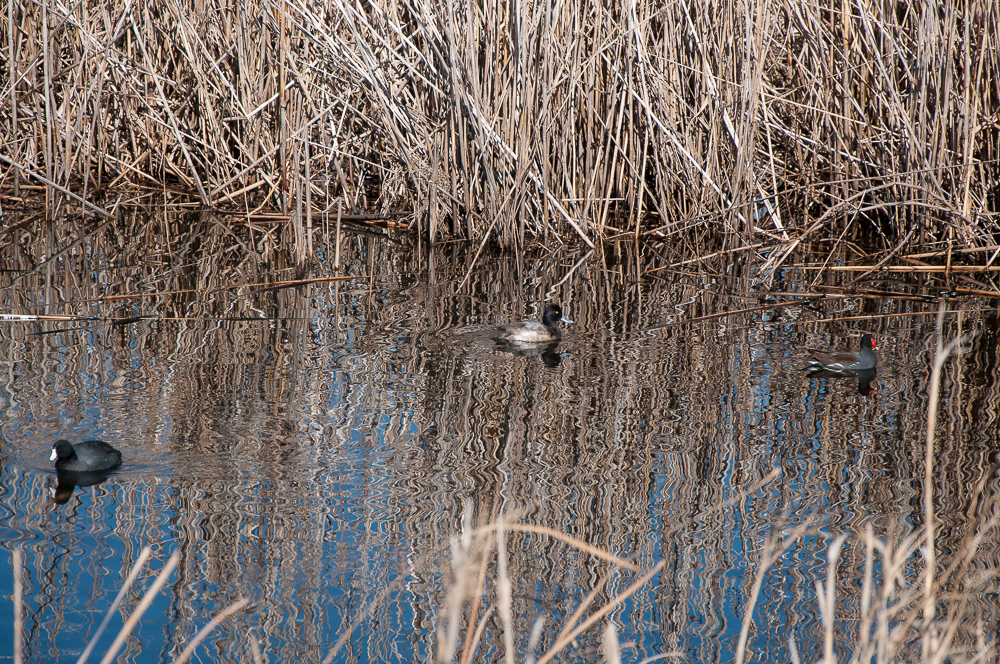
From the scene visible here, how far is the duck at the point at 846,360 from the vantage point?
17.1 ft

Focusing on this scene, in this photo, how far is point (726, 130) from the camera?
26.3 feet

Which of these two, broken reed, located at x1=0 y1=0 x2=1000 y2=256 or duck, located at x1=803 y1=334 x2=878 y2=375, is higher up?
broken reed, located at x1=0 y1=0 x2=1000 y2=256

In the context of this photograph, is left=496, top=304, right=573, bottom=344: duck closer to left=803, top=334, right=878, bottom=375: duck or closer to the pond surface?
the pond surface

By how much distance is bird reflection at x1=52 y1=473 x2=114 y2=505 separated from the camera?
3826 mm

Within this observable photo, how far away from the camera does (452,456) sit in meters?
4.24

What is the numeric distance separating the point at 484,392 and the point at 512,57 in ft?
10.3

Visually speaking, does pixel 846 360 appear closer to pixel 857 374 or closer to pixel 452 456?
pixel 857 374

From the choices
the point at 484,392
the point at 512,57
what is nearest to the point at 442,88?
the point at 512,57

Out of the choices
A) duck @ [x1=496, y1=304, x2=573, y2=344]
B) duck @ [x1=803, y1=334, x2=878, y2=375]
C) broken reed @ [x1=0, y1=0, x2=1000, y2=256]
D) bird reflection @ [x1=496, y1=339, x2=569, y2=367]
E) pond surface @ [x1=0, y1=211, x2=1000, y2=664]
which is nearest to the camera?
pond surface @ [x1=0, y1=211, x2=1000, y2=664]

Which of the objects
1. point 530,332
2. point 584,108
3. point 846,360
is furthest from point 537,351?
point 584,108

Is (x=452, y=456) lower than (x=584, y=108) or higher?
lower

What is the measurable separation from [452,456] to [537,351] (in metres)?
1.54

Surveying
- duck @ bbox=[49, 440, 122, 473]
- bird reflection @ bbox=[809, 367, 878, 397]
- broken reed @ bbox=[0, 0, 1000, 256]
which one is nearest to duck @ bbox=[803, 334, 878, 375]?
bird reflection @ bbox=[809, 367, 878, 397]

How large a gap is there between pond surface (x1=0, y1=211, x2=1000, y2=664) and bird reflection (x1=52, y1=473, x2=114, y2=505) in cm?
4
